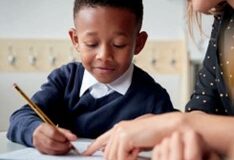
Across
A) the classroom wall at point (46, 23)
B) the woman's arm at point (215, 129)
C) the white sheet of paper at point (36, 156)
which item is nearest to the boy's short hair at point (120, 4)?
the white sheet of paper at point (36, 156)

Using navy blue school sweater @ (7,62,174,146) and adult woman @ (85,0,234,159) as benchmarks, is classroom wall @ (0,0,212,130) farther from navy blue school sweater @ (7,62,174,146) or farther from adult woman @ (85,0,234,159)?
adult woman @ (85,0,234,159)

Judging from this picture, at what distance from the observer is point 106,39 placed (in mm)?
875

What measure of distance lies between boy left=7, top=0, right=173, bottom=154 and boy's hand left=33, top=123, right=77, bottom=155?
53 mm

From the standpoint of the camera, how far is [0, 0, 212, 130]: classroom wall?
88.7 inches

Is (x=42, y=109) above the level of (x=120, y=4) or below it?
below

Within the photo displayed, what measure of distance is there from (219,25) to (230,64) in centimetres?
11

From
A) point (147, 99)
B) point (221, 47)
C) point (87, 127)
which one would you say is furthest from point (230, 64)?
point (87, 127)

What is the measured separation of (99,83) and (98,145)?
0.35m

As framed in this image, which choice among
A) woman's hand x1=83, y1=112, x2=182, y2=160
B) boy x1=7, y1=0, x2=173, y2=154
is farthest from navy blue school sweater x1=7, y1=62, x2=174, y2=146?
woman's hand x1=83, y1=112, x2=182, y2=160

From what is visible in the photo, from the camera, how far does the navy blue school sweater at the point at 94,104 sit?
38.7 inches

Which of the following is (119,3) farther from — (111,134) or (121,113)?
(111,134)

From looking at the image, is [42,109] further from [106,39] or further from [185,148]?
[185,148]

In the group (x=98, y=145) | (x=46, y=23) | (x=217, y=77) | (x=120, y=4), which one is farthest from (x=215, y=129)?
(x=46, y=23)

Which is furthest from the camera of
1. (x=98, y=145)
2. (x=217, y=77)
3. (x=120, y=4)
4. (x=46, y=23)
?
(x=46, y=23)
